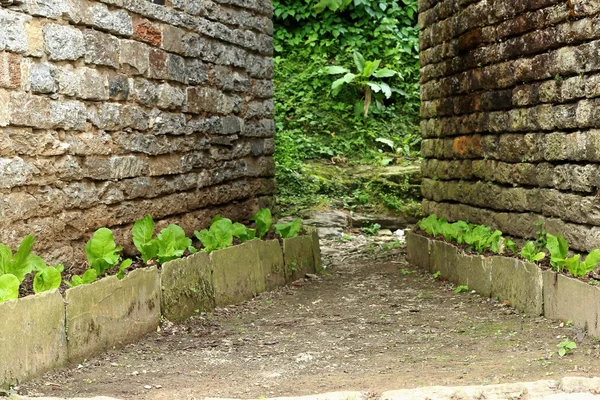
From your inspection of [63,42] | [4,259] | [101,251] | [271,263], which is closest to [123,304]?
[101,251]

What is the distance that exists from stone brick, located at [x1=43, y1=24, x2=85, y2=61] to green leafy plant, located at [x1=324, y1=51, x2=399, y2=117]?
915cm

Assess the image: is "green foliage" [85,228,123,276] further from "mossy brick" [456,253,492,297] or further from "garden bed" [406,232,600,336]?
"mossy brick" [456,253,492,297]

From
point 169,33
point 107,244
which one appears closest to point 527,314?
point 107,244

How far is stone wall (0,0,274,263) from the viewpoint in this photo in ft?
17.4

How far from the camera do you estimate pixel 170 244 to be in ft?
20.8

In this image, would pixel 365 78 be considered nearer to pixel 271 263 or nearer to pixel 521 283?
pixel 271 263

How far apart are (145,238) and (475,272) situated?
9.46 feet

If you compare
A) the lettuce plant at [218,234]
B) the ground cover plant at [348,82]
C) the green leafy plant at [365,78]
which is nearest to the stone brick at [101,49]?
the lettuce plant at [218,234]

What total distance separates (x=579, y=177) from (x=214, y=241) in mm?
2940

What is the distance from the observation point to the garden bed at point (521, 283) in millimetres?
5410

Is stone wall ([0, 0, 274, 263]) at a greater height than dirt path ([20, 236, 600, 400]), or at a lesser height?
greater

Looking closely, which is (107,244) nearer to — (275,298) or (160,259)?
(160,259)

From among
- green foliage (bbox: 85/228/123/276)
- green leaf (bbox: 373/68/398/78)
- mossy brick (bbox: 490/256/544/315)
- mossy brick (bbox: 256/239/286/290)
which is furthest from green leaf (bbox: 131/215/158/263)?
green leaf (bbox: 373/68/398/78)

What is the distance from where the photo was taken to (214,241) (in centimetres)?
716
